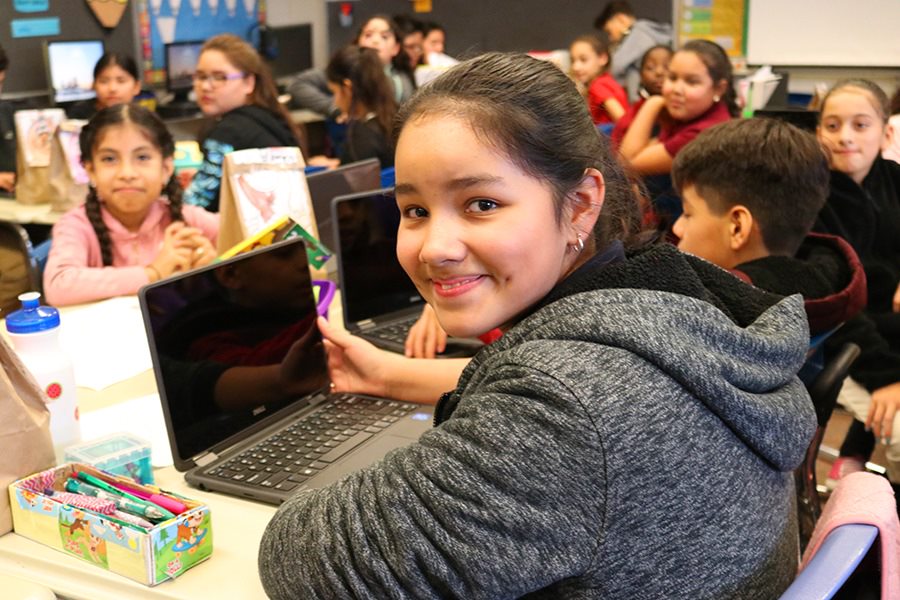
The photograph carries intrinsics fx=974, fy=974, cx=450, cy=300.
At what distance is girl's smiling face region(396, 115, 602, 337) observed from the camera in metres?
0.96

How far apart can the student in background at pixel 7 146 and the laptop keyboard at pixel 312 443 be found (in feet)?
9.70

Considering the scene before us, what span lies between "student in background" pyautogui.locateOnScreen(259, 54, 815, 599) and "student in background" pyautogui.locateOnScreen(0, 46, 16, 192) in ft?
11.5

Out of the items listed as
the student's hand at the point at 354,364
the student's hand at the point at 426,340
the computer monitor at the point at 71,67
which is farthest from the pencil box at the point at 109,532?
the computer monitor at the point at 71,67

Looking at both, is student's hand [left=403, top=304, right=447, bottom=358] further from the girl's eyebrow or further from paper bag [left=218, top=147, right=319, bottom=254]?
the girl's eyebrow

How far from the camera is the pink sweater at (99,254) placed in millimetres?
2262

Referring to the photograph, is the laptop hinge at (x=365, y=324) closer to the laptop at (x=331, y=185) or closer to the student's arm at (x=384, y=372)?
the laptop at (x=331, y=185)

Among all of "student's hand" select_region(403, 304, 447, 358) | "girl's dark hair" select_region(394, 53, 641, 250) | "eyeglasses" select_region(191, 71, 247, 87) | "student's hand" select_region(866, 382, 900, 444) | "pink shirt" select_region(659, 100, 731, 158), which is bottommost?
"student's hand" select_region(866, 382, 900, 444)

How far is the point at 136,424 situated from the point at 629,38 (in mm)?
5603

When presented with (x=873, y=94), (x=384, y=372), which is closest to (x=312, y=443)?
(x=384, y=372)

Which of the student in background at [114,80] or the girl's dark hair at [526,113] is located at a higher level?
the girl's dark hair at [526,113]

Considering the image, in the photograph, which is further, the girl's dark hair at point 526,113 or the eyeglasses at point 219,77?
the eyeglasses at point 219,77

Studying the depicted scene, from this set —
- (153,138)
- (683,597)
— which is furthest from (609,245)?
(153,138)

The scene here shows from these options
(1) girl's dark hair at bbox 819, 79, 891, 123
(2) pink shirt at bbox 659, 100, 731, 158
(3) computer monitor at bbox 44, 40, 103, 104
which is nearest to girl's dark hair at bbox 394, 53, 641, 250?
(1) girl's dark hair at bbox 819, 79, 891, 123

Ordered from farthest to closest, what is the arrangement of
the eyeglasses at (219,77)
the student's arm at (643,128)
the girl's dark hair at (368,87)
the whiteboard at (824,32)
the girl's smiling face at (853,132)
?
the whiteboard at (824,32), the student's arm at (643,128), the girl's dark hair at (368,87), the eyeglasses at (219,77), the girl's smiling face at (853,132)
